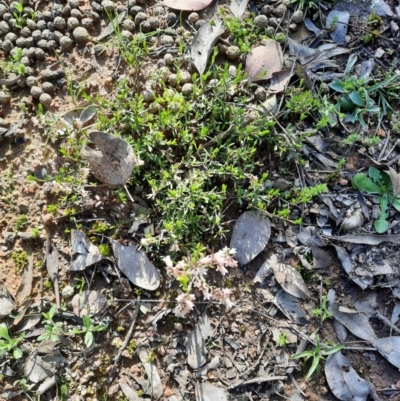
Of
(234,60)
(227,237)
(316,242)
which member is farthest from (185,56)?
(316,242)

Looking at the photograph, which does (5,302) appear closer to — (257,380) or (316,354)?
(257,380)

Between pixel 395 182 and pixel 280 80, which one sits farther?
pixel 280 80

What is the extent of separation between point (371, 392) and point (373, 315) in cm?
44

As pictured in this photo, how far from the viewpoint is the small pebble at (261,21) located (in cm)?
321

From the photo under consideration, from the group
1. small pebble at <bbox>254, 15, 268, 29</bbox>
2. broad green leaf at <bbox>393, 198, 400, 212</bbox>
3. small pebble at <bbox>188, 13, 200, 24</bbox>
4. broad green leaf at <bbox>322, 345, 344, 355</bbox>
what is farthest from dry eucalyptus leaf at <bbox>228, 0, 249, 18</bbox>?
broad green leaf at <bbox>322, 345, 344, 355</bbox>

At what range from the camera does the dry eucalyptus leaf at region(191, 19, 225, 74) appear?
3143mm

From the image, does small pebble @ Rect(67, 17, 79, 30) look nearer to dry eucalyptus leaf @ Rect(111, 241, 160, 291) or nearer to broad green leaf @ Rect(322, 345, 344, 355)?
dry eucalyptus leaf @ Rect(111, 241, 160, 291)

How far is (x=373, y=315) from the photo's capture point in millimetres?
2887

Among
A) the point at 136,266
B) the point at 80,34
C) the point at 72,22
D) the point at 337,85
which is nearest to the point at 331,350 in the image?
the point at 136,266

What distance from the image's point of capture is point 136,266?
9.30 feet

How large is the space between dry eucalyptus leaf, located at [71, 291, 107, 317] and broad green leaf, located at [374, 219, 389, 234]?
67.0 inches

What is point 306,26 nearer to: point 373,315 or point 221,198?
point 221,198

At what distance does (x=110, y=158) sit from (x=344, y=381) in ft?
6.13

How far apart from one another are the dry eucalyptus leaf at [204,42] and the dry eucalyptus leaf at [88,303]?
1550 millimetres
